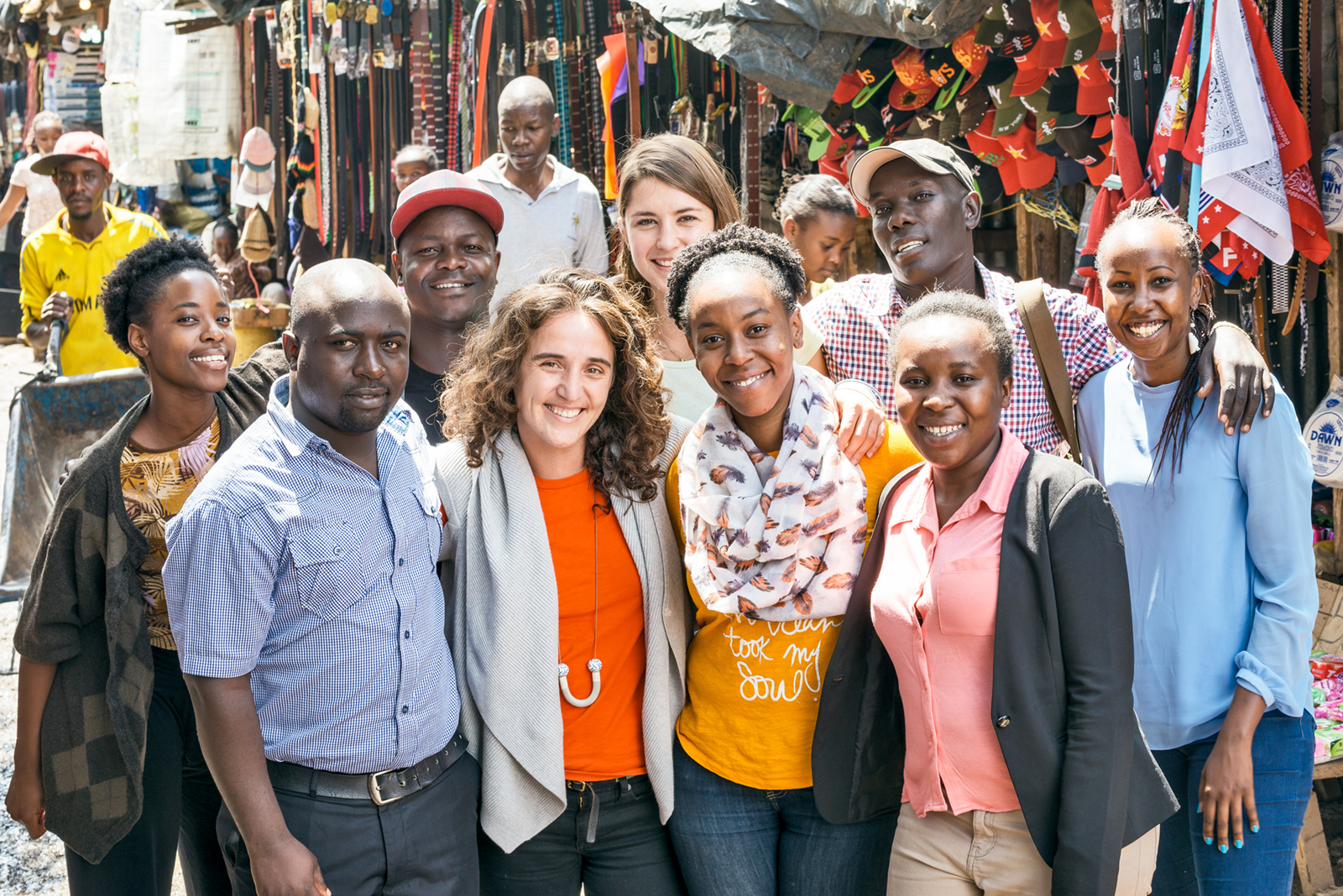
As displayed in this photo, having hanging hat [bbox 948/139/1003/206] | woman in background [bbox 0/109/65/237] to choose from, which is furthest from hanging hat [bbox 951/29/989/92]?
woman in background [bbox 0/109/65/237]

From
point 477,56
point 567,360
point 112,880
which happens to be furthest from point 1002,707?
point 477,56

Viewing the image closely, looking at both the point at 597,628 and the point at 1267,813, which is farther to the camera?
the point at 597,628

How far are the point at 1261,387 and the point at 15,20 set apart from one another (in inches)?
546

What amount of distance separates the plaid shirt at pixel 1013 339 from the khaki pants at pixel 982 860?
0.98 metres

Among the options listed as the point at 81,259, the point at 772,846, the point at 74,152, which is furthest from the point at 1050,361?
the point at 81,259

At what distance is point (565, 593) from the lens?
2248 mm

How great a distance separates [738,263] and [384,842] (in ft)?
4.47

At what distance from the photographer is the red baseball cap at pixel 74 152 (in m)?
5.46

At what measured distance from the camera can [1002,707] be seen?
6.21 feet

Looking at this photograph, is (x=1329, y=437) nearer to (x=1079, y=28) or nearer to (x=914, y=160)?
(x=1079, y=28)

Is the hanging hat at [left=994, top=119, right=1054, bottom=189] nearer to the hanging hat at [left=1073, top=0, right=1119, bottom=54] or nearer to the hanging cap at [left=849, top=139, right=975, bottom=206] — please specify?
the hanging hat at [left=1073, top=0, right=1119, bottom=54]

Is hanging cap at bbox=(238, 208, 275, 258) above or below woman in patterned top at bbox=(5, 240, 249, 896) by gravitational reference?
above

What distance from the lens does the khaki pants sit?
1.92 metres

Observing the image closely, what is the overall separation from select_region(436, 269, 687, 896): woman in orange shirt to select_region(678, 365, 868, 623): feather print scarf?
0.15m
